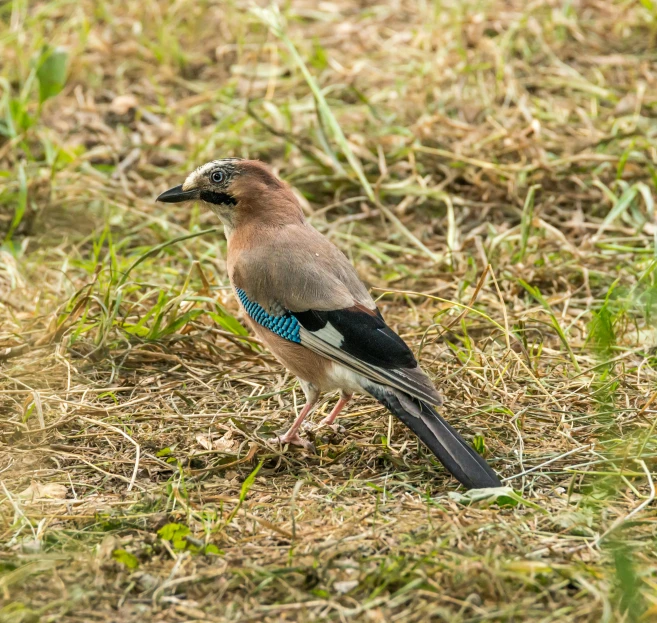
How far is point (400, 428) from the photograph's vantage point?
4.63 m

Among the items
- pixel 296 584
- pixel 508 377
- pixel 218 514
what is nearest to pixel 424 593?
pixel 296 584

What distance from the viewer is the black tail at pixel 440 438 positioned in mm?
3949

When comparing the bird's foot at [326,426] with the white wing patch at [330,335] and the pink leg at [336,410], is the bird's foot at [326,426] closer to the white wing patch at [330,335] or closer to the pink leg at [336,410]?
the pink leg at [336,410]

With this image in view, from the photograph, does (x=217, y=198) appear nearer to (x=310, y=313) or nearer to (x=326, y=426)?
(x=310, y=313)

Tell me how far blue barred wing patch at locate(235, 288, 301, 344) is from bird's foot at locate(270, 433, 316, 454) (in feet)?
1.47

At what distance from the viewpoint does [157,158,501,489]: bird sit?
4195 mm

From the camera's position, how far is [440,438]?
4.10 m

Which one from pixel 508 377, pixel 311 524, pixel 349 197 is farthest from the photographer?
pixel 349 197

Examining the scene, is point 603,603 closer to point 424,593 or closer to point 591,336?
point 424,593

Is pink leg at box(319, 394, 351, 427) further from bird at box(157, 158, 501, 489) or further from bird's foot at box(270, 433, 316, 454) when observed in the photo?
bird's foot at box(270, 433, 316, 454)

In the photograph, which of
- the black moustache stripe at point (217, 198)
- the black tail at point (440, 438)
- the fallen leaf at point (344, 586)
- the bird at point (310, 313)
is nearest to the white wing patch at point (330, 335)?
the bird at point (310, 313)

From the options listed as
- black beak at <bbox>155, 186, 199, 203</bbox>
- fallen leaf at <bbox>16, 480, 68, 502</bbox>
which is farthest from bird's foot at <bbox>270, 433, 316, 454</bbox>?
black beak at <bbox>155, 186, 199, 203</bbox>

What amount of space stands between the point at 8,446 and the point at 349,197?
358cm

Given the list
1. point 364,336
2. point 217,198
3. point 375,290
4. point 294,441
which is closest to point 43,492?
point 294,441
